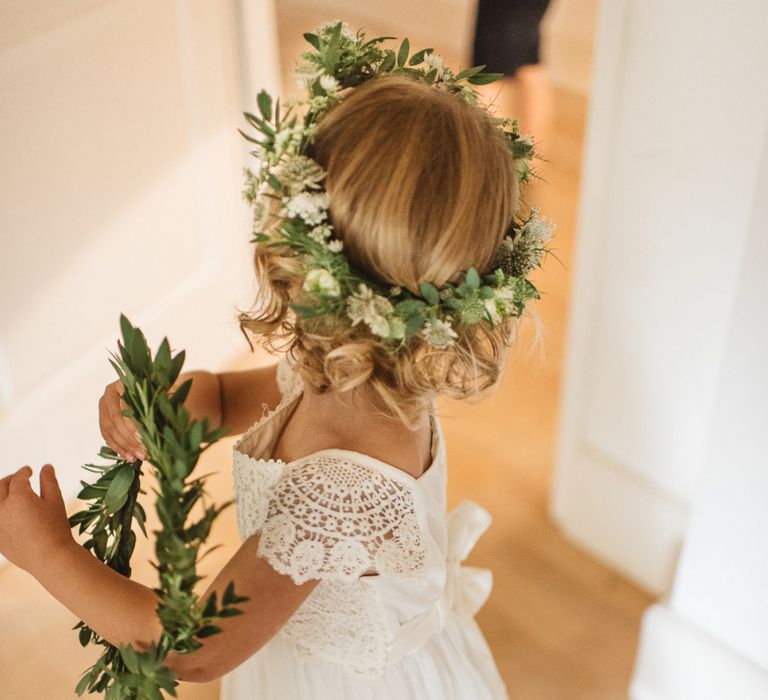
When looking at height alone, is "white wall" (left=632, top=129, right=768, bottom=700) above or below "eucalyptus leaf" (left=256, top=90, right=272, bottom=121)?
below

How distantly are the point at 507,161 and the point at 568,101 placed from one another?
9.68 feet

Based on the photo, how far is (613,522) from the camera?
1.96m

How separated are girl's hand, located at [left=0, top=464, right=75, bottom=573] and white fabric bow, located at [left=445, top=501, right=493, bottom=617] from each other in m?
0.60

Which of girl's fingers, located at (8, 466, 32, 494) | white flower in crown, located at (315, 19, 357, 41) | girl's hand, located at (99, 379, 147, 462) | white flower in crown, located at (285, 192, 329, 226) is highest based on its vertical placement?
white flower in crown, located at (315, 19, 357, 41)

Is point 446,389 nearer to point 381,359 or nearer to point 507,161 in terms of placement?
point 381,359

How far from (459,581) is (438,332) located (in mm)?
584

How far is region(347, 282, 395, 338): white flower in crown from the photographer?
92 centimetres

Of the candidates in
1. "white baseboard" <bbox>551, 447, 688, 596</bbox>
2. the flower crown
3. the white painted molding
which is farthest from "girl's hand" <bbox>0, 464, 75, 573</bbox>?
"white baseboard" <bbox>551, 447, 688, 596</bbox>

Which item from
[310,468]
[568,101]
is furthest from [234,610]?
[568,101]

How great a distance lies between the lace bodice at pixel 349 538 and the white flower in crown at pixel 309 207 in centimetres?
26

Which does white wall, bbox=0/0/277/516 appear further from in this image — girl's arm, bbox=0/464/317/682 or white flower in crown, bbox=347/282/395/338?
white flower in crown, bbox=347/282/395/338

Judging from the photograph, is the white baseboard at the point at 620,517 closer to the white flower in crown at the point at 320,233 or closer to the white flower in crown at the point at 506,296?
the white flower in crown at the point at 506,296

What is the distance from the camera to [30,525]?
951 millimetres

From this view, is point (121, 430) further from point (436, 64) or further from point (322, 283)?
point (436, 64)
